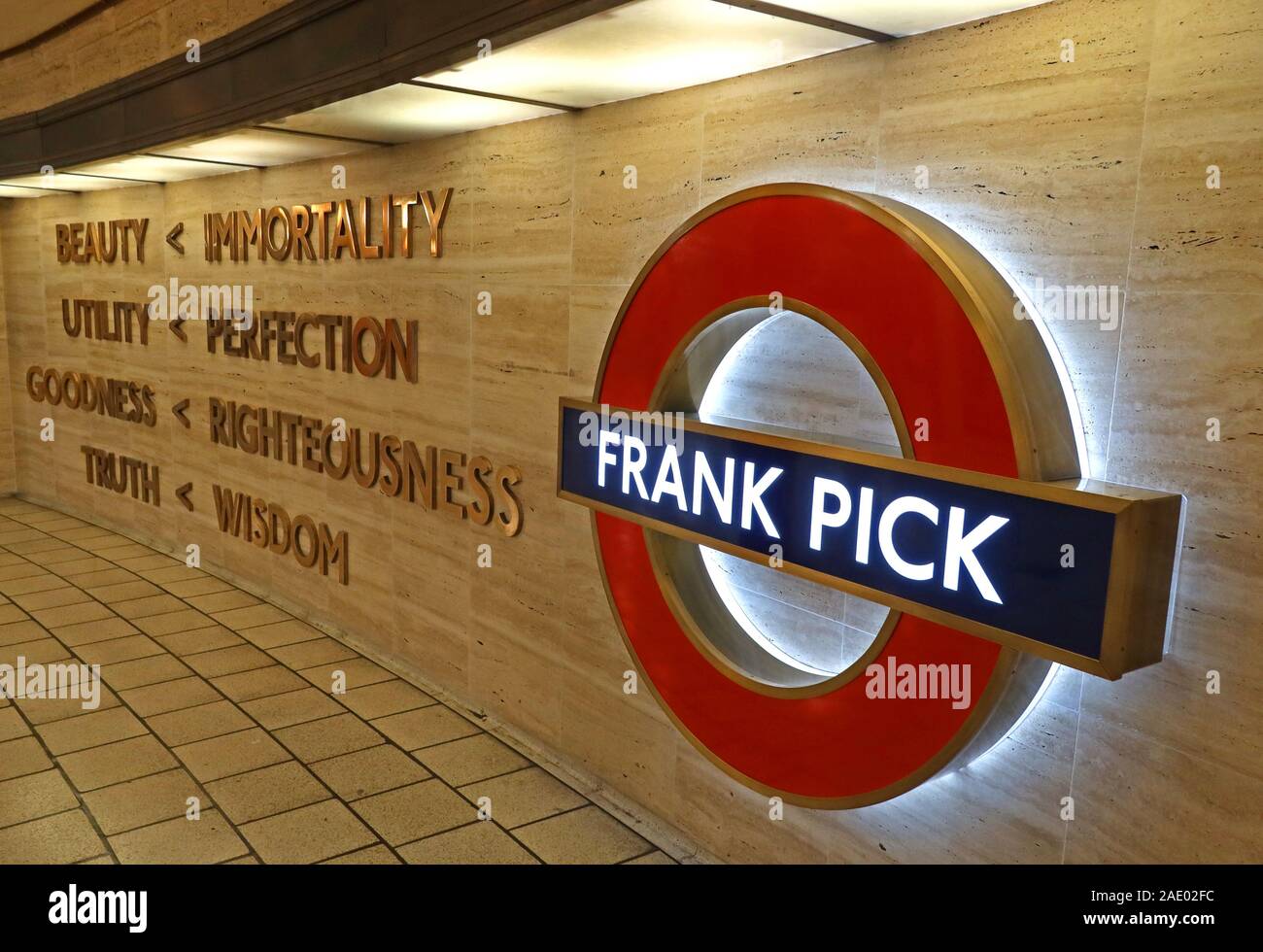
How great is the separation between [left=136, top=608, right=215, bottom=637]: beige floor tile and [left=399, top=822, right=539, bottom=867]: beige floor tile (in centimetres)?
292

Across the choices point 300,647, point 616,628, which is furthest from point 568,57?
point 300,647

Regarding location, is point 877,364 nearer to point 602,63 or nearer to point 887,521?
point 887,521

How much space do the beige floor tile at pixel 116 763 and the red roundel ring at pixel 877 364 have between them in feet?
7.25

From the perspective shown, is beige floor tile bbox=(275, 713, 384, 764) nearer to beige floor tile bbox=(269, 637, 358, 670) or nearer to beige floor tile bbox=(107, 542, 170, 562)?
beige floor tile bbox=(269, 637, 358, 670)

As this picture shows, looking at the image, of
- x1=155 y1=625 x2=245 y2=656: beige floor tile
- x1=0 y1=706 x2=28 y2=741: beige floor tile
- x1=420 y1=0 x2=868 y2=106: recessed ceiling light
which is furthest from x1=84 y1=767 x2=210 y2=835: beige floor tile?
x1=420 y1=0 x2=868 y2=106: recessed ceiling light

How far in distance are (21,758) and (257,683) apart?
3.61ft

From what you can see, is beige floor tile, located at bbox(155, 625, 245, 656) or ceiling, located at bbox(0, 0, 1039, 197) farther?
beige floor tile, located at bbox(155, 625, 245, 656)

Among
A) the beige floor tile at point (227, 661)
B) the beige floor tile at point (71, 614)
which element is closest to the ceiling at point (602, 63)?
the beige floor tile at point (227, 661)

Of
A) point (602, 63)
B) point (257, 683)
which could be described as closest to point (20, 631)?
point (257, 683)

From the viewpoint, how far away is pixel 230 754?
14.0 ft

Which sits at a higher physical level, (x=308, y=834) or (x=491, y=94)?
(x=491, y=94)

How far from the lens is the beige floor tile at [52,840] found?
136 inches

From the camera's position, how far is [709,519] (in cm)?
303

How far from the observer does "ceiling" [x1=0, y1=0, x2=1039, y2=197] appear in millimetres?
2500
